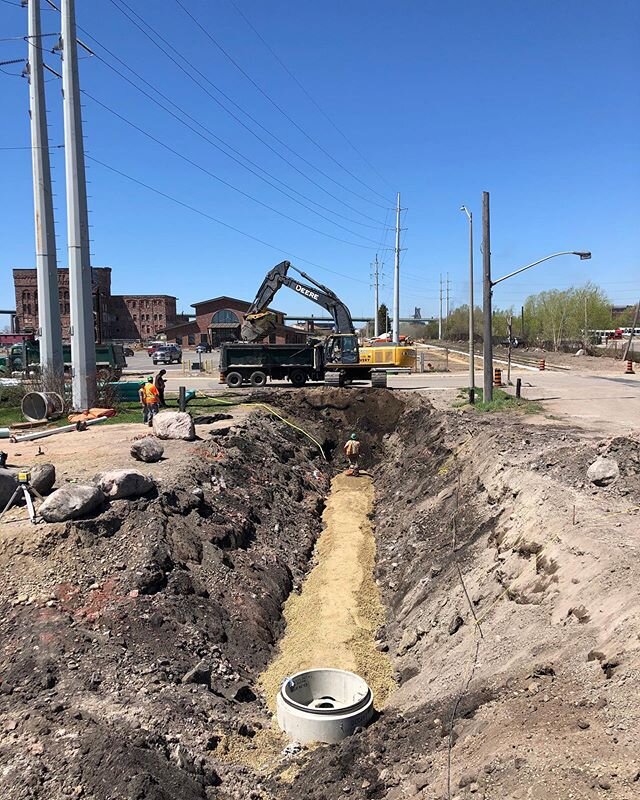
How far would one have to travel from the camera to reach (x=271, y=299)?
107 ft

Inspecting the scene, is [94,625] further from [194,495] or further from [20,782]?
[194,495]

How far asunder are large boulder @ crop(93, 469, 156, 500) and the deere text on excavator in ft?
64.7

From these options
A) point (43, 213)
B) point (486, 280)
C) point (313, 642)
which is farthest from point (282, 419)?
point (313, 642)

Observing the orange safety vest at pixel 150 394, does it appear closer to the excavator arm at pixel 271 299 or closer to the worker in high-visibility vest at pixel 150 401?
the worker in high-visibility vest at pixel 150 401

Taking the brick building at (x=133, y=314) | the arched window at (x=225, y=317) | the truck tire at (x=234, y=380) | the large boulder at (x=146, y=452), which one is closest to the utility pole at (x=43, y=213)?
the large boulder at (x=146, y=452)

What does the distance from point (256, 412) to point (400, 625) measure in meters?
13.5

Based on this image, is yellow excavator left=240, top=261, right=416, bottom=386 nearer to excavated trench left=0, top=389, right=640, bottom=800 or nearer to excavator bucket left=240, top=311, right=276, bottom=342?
excavator bucket left=240, top=311, right=276, bottom=342

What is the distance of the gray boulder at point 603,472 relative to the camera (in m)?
10.4

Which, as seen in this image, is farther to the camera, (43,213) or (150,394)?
(43,213)

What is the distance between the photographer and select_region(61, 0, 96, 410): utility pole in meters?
19.7

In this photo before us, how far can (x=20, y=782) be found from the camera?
545 centimetres

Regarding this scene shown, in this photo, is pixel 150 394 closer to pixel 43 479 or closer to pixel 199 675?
pixel 43 479

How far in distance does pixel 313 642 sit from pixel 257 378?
22.3 metres

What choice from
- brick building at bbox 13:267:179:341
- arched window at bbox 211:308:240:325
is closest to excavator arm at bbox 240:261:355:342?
arched window at bbox 211:308:240:325
